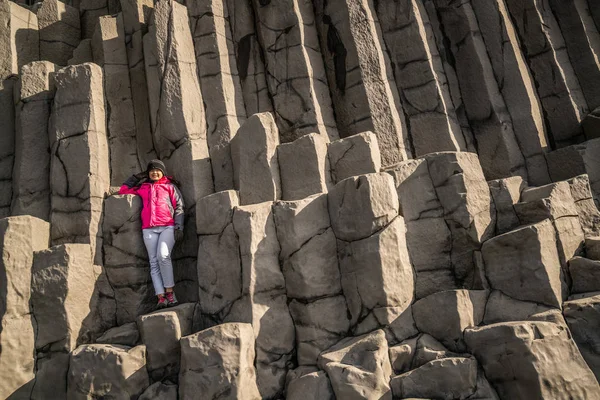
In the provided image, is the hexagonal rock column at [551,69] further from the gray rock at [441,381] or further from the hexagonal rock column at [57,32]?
the hexagonal rock column at [57,32]

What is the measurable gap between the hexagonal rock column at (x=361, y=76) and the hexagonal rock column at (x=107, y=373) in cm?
401

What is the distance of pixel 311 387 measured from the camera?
13.9ft

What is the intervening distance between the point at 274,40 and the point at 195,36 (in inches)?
49.2

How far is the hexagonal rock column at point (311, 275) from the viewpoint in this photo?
15.4ft

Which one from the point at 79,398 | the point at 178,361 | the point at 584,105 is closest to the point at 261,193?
the point at 178,361

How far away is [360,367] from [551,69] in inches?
216

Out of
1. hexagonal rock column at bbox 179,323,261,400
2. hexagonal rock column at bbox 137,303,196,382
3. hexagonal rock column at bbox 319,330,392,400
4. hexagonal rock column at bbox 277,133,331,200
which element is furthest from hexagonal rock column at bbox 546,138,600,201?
hexagonal rock column at bbox 137,303,196,382

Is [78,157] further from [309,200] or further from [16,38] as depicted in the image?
[309,200]

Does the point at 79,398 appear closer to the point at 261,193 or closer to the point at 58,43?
the point at 261,193

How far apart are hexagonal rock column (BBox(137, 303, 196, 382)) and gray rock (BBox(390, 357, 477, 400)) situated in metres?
2.27

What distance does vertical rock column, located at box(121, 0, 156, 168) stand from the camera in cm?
643

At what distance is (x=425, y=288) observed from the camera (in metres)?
4.88

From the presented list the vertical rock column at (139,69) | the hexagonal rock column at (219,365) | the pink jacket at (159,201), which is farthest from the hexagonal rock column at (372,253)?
the vertical rock column at (139,69)

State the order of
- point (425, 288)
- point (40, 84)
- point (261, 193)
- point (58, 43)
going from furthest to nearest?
point (58, 43), point (40, 84), point (261, 193), point (425, 288)
